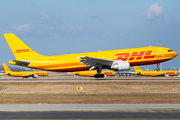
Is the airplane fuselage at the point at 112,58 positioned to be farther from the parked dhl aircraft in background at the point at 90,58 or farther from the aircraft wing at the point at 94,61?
the aircraft wing at the point at 94,61

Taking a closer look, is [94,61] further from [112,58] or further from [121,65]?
[121,65]

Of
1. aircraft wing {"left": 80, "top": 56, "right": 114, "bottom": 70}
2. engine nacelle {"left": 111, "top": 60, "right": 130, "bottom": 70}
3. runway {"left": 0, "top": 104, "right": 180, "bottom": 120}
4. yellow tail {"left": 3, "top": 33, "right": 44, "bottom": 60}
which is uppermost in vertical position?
yellow tail {"left": 3, "top": 33, "right": 44, "bottom": 60}

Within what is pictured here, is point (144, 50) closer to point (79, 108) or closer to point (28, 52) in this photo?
point (28, 52)

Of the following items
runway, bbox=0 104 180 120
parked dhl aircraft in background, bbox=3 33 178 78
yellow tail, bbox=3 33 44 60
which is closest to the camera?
runway, bbox=0 104 180 120

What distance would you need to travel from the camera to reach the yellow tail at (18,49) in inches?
1764

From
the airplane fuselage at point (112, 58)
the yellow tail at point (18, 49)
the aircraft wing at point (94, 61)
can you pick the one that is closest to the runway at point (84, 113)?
the aircraft wing at point (94, 61)

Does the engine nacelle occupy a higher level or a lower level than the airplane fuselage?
lower

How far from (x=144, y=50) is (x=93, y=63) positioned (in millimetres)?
10012

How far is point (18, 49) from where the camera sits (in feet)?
148

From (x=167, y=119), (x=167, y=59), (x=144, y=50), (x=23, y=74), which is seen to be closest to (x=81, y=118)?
(x=167, y=119)

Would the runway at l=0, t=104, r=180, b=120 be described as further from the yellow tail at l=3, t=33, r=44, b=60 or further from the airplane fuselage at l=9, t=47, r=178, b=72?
the yellow tail at l=3, t=33, r=44, b=60

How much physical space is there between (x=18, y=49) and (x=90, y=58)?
16.5m

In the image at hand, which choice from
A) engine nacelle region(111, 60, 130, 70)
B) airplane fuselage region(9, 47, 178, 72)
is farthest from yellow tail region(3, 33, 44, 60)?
engine nacelle region(111, 60, 130, 70)

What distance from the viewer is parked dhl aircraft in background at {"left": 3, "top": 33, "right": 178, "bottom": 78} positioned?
40031 mm
